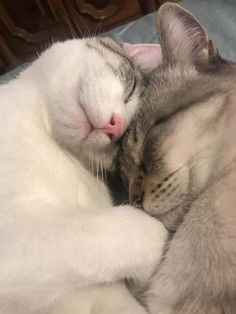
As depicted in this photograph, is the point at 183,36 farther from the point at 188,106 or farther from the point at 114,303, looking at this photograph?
the point at 114,303

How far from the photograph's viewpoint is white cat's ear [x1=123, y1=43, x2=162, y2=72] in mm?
1454

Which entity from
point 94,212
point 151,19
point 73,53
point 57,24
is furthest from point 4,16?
point 94,212

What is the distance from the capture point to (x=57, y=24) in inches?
110

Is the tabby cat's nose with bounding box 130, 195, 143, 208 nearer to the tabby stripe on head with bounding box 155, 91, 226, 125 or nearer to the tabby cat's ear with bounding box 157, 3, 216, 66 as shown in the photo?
the tabby stripe on head with bounding box 155, 91, 226, 125

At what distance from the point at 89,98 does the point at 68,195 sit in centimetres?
24

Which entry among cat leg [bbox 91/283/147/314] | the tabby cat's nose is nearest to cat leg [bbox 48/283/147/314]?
cat leg [bbox 91/283/147/314]

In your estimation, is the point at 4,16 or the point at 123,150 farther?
the point at 4,16

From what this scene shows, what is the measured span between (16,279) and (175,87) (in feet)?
1.98

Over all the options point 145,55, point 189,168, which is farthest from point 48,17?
point 189,168

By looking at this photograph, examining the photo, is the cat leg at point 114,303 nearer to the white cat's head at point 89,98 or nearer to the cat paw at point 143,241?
the cat paw at point 143,241

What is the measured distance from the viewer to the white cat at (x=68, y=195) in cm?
95

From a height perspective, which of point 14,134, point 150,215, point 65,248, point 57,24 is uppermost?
point 14,134

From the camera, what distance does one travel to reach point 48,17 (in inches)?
111

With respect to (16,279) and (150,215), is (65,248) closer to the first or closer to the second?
(16,279)
